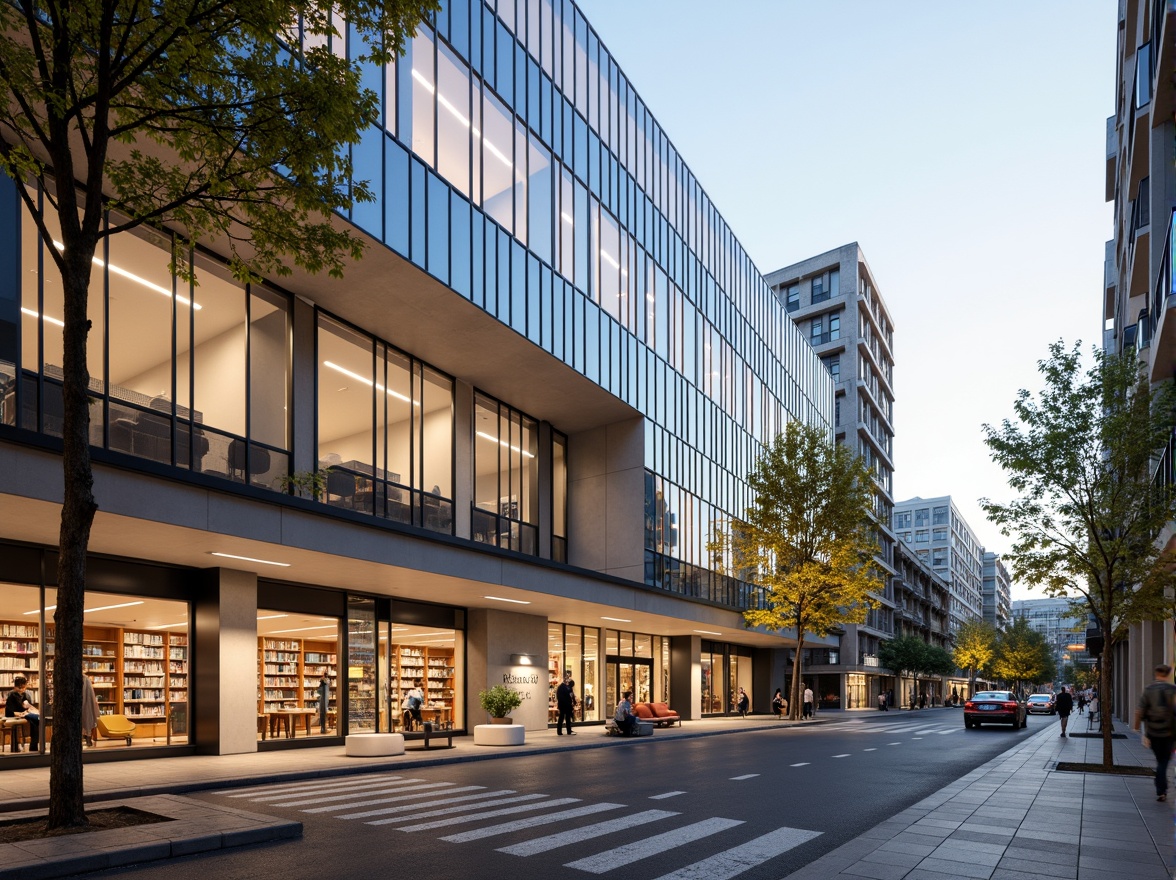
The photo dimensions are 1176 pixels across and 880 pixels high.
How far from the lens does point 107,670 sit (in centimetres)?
1980

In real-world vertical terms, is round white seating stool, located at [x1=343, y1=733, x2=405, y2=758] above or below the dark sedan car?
above

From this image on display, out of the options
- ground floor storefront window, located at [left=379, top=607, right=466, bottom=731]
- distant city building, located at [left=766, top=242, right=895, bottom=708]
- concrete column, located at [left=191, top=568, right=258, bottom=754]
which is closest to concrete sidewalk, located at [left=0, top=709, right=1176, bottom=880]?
concrete column, located at [left=191, top=568, right=258, bottom=754]

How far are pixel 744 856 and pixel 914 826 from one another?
9.04 feet

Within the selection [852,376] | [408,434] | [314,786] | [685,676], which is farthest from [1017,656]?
[314,786]

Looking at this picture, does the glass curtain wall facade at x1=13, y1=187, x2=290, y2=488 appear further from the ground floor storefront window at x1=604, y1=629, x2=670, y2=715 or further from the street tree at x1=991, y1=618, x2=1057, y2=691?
the street tree at x1=991, y1=618, x2=1057, y2=691

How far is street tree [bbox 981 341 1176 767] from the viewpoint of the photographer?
66.5ft

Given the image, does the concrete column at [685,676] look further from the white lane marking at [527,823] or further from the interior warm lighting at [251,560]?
the white lane marking at [527,823]

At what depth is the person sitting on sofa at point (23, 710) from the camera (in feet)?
56.9

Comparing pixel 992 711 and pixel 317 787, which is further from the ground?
pixel 317 787

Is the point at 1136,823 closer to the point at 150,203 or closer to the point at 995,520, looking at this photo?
the point at 995,520

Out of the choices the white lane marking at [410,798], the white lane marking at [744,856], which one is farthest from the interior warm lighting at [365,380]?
the white lane marking at [744,856]

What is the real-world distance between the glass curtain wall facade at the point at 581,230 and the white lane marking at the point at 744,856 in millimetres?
15042

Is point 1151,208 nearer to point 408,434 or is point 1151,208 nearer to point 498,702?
point 408,434

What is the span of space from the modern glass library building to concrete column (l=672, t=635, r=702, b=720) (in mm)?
2939
